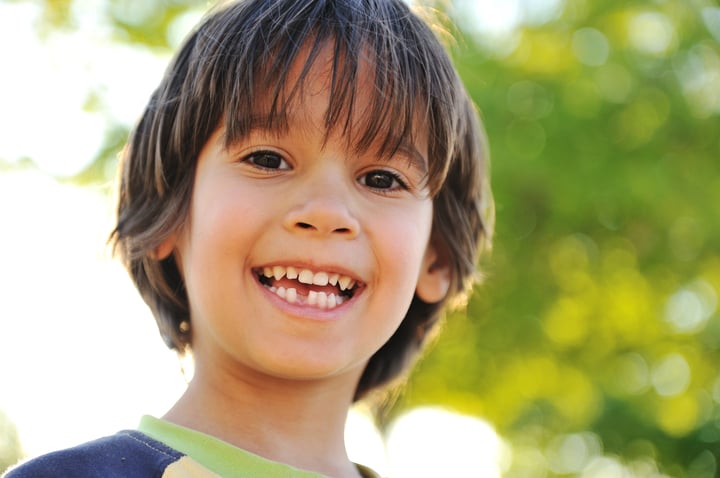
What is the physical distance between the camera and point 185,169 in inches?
97.0

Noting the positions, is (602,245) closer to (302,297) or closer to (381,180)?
(381,180)

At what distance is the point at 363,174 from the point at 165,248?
0.53 metres

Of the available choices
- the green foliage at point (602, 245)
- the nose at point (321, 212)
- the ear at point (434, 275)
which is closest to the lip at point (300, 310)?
the nose at point (321, 212)

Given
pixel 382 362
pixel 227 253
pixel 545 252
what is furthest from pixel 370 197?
pixel 545 252

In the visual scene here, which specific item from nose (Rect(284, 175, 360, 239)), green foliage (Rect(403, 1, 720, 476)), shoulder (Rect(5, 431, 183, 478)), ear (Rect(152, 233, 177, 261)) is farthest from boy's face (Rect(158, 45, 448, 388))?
green foliage (Rect(403, 1, 720, 476))

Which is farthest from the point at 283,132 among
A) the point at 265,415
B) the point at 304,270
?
the point at 265,415

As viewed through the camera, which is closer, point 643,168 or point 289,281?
point 289,281

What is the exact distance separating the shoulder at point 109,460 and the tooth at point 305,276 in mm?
419

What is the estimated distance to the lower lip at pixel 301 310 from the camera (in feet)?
7.34

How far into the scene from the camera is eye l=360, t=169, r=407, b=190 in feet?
7.63

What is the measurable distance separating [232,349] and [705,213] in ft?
25.0

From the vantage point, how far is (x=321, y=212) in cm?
218

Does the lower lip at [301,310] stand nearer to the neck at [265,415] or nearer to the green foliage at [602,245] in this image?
the neck at [265,415]

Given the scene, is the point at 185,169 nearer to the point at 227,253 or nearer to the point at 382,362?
the point at 227,253
